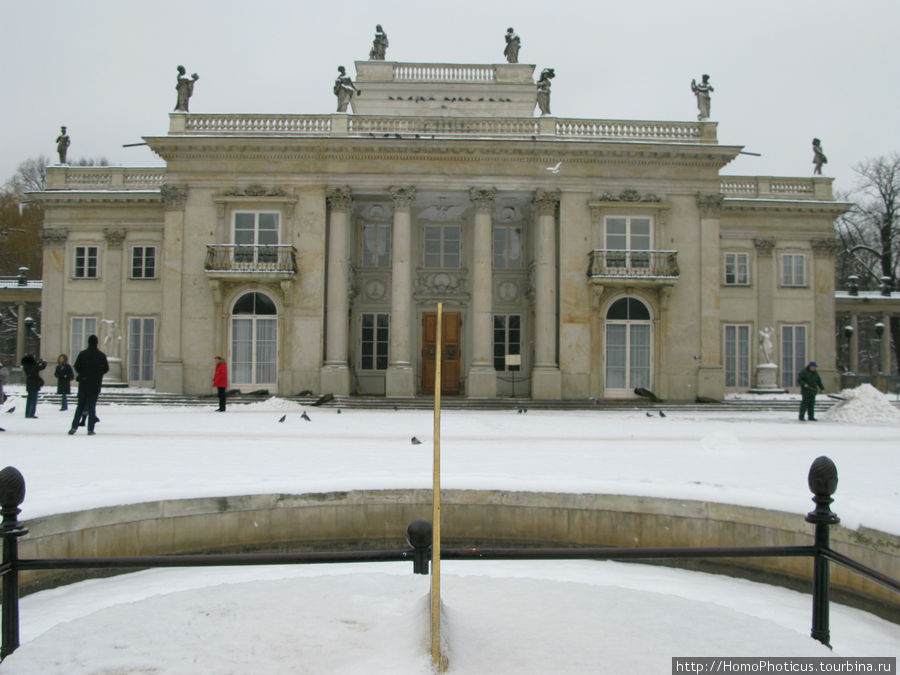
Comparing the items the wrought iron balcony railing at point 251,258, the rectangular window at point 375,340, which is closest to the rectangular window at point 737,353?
the rectangular window at point 375,340

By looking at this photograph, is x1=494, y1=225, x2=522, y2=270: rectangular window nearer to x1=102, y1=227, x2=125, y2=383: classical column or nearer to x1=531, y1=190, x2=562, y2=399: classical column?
x1=531, y1=190, x2=562, y2=399: classical column

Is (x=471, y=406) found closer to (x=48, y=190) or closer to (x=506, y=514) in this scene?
(x=506, y=514)

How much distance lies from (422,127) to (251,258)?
8502 mm

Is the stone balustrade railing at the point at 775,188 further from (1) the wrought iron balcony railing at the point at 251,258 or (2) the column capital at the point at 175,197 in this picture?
(2) the column capital at the point at 175,197

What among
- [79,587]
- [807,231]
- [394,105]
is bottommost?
[79,587]

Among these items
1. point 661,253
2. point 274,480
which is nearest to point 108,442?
point 274,480

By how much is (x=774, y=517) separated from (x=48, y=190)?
33689 millimetres

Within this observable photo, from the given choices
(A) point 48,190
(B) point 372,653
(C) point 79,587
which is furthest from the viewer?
(A) point 48,190

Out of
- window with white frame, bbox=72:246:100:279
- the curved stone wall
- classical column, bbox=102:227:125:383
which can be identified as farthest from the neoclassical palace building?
the curved stone wall

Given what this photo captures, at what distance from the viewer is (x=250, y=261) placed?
82.2 ft

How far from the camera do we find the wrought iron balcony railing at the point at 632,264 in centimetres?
2511

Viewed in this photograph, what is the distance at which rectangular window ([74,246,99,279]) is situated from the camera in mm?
30656

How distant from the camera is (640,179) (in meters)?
25.9

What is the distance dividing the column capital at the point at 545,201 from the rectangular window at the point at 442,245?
14.6 feet
